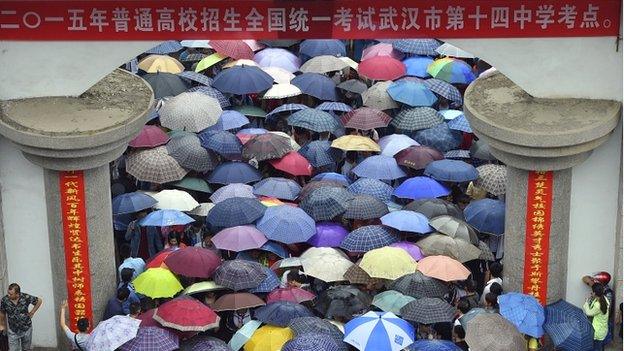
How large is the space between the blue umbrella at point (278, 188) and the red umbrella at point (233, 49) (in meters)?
4.41

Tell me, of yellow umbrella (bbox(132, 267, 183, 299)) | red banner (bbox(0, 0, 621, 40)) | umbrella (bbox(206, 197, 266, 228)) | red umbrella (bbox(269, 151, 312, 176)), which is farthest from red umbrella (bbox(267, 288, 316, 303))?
red umbrella (bbox(269, 151, 312, 176))

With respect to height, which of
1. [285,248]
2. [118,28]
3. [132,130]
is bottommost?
[285,248]

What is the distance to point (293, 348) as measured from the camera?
1437cm

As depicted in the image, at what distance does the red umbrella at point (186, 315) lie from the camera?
49.5 feet

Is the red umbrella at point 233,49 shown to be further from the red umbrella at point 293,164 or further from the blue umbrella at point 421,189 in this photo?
the blue umbrella at point 421,189

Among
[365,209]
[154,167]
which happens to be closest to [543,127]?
[365,209]

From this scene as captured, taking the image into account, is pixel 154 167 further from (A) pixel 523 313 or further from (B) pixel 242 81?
(A) pixel 523 313

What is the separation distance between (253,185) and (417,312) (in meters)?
4.49

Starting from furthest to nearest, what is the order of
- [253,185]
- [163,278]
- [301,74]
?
[301,74] → [253,185] → [163,278]

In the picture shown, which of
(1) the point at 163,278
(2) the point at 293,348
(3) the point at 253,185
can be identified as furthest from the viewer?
(3) the point at 253,185

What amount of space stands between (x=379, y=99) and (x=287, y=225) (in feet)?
14.9

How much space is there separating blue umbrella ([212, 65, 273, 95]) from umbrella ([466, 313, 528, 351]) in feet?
24.6

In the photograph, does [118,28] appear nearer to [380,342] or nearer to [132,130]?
[132,130]

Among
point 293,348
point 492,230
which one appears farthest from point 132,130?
point 492,230
